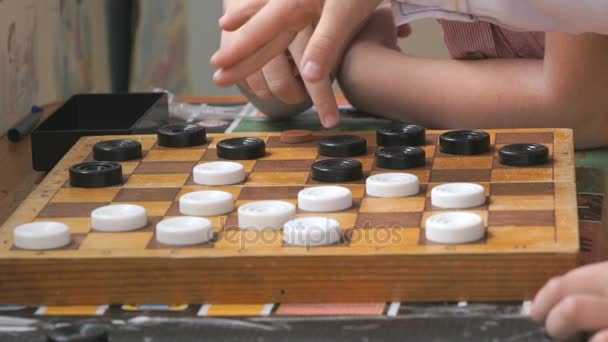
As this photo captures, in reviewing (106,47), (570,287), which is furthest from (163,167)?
(106,47)

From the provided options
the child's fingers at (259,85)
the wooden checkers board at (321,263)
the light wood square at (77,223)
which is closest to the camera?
the wooden checkers board at (321,263)

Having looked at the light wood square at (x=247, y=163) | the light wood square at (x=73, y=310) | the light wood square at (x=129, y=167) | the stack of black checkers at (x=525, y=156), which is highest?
the stack of black checkers at (x=525, y=156)

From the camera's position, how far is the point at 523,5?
1.19 metres

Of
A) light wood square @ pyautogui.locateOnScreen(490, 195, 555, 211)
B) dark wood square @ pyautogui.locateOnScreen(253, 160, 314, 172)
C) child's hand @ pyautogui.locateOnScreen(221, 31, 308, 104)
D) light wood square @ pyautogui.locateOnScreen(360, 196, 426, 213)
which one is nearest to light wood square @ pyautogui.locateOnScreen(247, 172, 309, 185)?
dark wood square @ pyautogui.locateOnScreen(253, 160, 314, 172)

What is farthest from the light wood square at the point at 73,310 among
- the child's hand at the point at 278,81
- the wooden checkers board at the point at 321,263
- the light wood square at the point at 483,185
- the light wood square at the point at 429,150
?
the child's hand at the point at 278,81

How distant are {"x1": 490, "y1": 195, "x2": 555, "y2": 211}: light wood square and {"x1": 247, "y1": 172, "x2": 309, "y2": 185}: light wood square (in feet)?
0.72

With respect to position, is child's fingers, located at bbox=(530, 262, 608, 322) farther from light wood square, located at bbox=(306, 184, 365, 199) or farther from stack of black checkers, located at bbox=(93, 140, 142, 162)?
stack of black checkers, located at bbox=(93, 140, 142, 162)

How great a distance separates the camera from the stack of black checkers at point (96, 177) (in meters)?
1.02

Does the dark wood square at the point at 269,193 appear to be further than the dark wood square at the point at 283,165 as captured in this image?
No

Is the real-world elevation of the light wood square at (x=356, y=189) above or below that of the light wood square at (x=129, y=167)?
above

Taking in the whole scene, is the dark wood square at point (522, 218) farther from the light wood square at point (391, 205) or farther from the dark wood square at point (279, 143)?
the dark wood square at point (279, 143)

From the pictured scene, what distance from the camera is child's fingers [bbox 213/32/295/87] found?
1188 mm

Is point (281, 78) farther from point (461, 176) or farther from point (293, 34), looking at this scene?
point (461, 176)

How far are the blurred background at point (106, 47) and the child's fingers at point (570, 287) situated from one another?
40.1 inches
